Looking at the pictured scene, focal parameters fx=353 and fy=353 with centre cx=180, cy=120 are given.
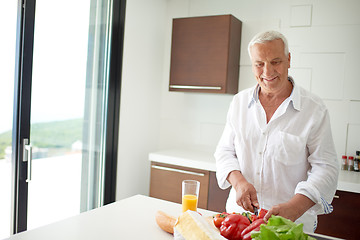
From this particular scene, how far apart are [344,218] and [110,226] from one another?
172 centimetres

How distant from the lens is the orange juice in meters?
1.39

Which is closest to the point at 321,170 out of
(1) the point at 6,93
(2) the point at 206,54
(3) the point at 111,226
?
(3) the point at 111,226

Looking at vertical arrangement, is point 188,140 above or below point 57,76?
below

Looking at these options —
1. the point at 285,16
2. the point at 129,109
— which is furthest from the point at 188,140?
the point at 285,16

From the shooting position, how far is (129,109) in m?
3.25

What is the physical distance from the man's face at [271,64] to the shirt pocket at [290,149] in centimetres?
24

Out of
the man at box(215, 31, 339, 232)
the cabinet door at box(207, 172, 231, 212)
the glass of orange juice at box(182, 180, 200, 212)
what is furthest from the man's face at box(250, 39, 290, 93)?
the cabinet door at box(207, 172, 231, 212)

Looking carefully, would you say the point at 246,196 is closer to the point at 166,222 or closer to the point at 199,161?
the point at 166,222

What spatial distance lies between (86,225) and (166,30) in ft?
8.71

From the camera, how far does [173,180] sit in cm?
305

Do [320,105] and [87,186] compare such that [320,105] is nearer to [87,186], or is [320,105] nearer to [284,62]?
[284,62]

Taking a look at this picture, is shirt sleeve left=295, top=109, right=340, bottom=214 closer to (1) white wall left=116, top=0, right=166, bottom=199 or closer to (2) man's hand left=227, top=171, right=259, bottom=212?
(2) man's hand left=227, top=171, right=259, bottom=212

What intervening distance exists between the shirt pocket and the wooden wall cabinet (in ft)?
4.51

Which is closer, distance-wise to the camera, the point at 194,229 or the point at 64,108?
the point at 194,229
